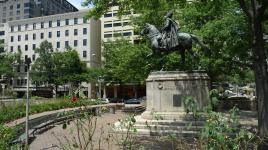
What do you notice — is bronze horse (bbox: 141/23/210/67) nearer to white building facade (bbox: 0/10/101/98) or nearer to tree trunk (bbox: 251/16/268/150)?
tree trunk (bbox: 251/16/268/150)

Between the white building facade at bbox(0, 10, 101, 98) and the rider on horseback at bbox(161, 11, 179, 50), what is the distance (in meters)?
60.3

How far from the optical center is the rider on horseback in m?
17.3

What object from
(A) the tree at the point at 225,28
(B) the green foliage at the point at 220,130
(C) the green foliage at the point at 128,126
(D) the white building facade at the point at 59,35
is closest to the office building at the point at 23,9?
(D) the white building facade at the point at 59,35

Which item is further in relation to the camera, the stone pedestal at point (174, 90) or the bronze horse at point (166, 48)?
the bronze horse at point (166, 48)

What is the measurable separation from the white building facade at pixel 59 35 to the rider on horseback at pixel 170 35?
198 ft

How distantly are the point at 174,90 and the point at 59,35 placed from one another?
6957cm

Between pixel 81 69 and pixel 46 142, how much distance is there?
53194 mm

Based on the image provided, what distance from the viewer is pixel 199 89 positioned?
17031mm

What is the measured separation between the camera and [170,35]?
1750 centimetres

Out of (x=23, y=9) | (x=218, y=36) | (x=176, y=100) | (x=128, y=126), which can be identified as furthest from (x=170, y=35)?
(x=23, y=9)

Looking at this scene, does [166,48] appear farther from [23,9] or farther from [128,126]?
[23,9]

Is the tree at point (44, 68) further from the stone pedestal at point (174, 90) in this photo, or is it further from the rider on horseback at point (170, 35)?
the rider on horseback at point (170, 35)

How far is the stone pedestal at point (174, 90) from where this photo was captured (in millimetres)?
17031

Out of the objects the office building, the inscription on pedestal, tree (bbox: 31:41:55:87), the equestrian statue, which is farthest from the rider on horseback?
the office building
